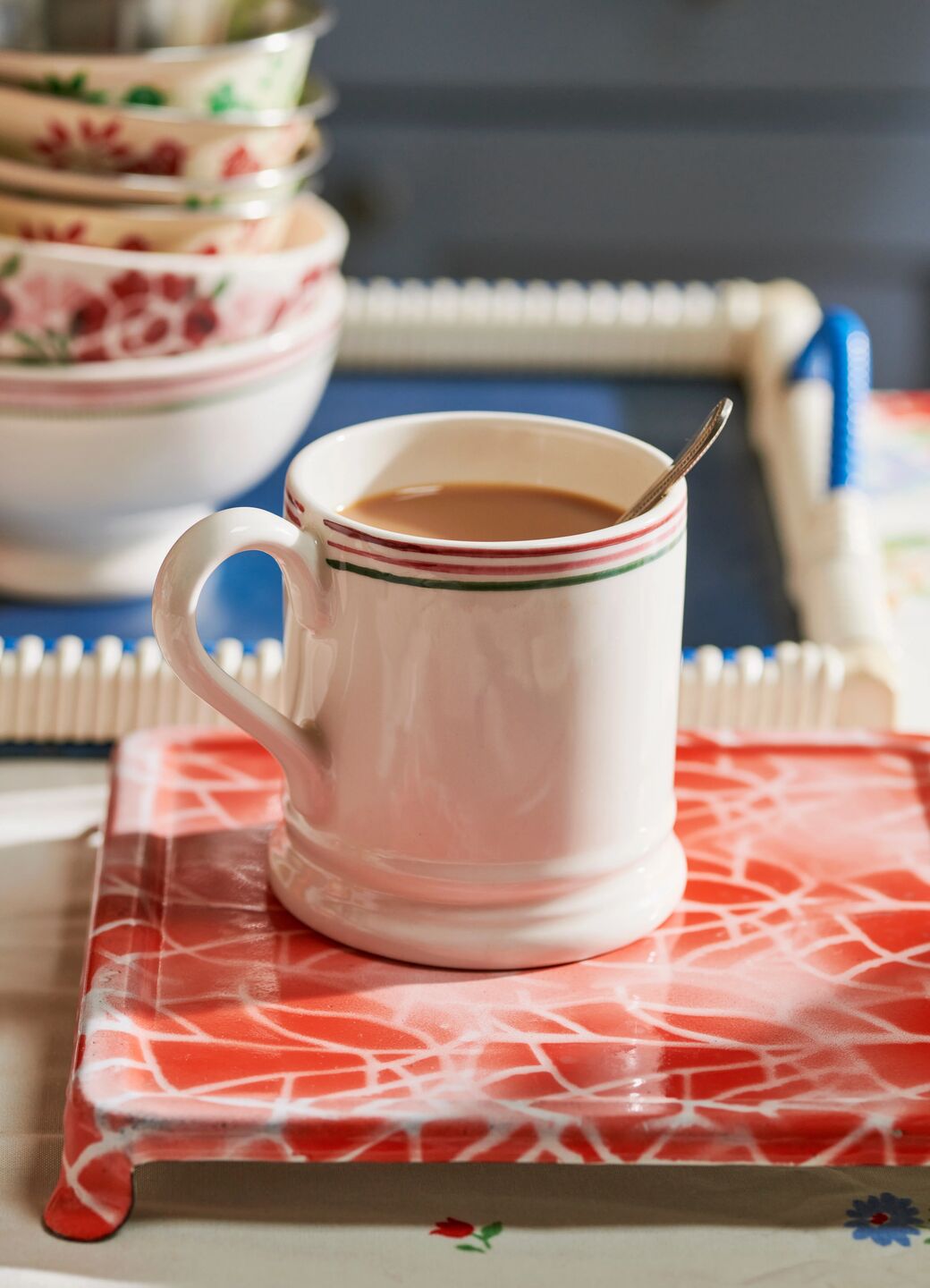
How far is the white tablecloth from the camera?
A: 0.39 metres

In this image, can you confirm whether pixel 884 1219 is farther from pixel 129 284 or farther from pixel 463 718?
pixel 129 284

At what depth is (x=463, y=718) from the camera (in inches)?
17.2

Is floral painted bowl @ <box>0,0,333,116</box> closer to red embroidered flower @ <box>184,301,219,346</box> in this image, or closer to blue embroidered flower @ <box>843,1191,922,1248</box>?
red embroidered flower @ <box>184,301,219,346</box>

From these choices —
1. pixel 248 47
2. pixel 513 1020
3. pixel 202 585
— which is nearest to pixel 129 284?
pixel 248 47

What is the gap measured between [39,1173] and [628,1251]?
152 millimetres

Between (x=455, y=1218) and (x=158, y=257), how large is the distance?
0.41 m

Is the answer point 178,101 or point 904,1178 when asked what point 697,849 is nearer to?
point 904,1178

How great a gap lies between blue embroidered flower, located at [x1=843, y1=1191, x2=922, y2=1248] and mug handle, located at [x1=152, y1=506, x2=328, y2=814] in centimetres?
18

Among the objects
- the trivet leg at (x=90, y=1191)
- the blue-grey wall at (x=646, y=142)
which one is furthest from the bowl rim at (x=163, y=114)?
the blue-grey wall at (x=646, y=142)

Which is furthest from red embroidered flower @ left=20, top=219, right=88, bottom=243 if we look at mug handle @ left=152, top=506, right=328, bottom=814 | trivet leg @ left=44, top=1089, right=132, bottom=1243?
trivet leg @ left=44, top=1089, right=132, bottom=1243

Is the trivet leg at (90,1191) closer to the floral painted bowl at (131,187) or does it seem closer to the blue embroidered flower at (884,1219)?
the blue embroidered flower at (884,1219)

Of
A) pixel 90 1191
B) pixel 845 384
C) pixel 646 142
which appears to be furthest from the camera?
pixel 646 142

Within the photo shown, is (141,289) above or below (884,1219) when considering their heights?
above

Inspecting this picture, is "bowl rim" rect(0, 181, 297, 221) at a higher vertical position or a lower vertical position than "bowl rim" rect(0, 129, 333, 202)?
lower
